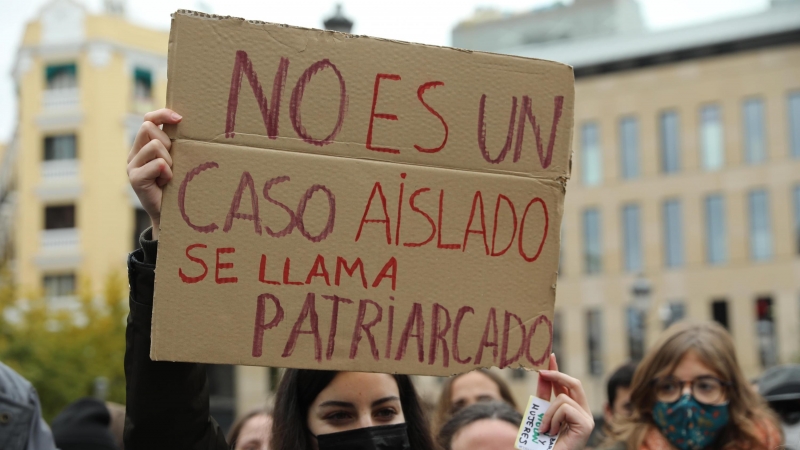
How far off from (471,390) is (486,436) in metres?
1.13

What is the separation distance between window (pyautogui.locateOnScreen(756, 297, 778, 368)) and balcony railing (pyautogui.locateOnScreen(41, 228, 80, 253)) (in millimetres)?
21661

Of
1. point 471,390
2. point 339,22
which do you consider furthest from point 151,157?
point 339,22

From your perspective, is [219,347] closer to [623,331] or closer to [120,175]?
[120,175]

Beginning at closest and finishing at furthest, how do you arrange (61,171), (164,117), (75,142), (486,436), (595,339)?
1. (164,117)
2. (486,436)
3. (61,171)
4. (75,142)
5. (595,339)

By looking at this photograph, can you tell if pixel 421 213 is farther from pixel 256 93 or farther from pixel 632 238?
pixel 632 238

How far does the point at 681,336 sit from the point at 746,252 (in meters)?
33.9

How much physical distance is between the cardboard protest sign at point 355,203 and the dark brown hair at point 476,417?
129 centimetres

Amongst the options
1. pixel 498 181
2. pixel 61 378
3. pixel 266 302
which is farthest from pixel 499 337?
pixel 61 378

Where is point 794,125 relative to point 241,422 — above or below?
above

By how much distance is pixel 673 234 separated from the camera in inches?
1489

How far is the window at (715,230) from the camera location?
1455 inches

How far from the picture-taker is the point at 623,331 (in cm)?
3794

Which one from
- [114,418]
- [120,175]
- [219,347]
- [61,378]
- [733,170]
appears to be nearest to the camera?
[219,347]

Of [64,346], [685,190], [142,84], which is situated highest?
[142,84]
